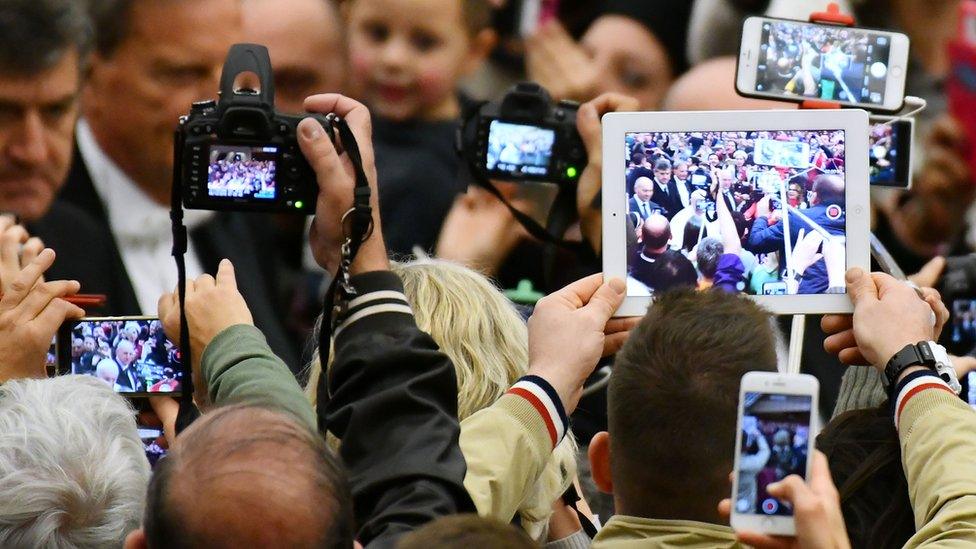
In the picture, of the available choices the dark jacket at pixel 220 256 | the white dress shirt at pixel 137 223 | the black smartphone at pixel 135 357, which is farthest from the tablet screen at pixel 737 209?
the white dress shirt at pixel 137 223

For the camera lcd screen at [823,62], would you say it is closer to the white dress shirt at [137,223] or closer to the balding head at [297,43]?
the white dress shirt at [137,223]

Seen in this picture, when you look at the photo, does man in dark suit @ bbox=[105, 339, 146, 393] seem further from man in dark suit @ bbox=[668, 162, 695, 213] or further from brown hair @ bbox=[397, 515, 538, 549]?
brown hair @ bbox=[397, 515, 538, 549]

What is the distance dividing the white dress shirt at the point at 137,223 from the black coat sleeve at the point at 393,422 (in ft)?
9.03

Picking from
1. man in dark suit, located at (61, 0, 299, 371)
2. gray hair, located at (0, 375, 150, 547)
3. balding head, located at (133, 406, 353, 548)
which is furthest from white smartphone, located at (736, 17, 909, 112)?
man in dark suit, located at (61, 0, 299, 371)

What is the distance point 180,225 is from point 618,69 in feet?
12.8

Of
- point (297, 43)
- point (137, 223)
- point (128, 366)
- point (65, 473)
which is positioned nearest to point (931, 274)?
point (128, 366)

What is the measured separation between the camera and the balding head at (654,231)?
121 inches

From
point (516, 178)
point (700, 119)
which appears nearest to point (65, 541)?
point (700, 119)

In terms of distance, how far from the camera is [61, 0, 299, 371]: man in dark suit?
5.50 metres

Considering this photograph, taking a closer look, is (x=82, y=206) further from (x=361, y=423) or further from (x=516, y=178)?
(x=361, y=423)

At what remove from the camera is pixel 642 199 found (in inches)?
121

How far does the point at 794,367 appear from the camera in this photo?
11.1 ft

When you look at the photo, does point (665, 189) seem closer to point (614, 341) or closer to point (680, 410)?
point (614, 341)

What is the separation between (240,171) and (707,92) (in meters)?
2.50
